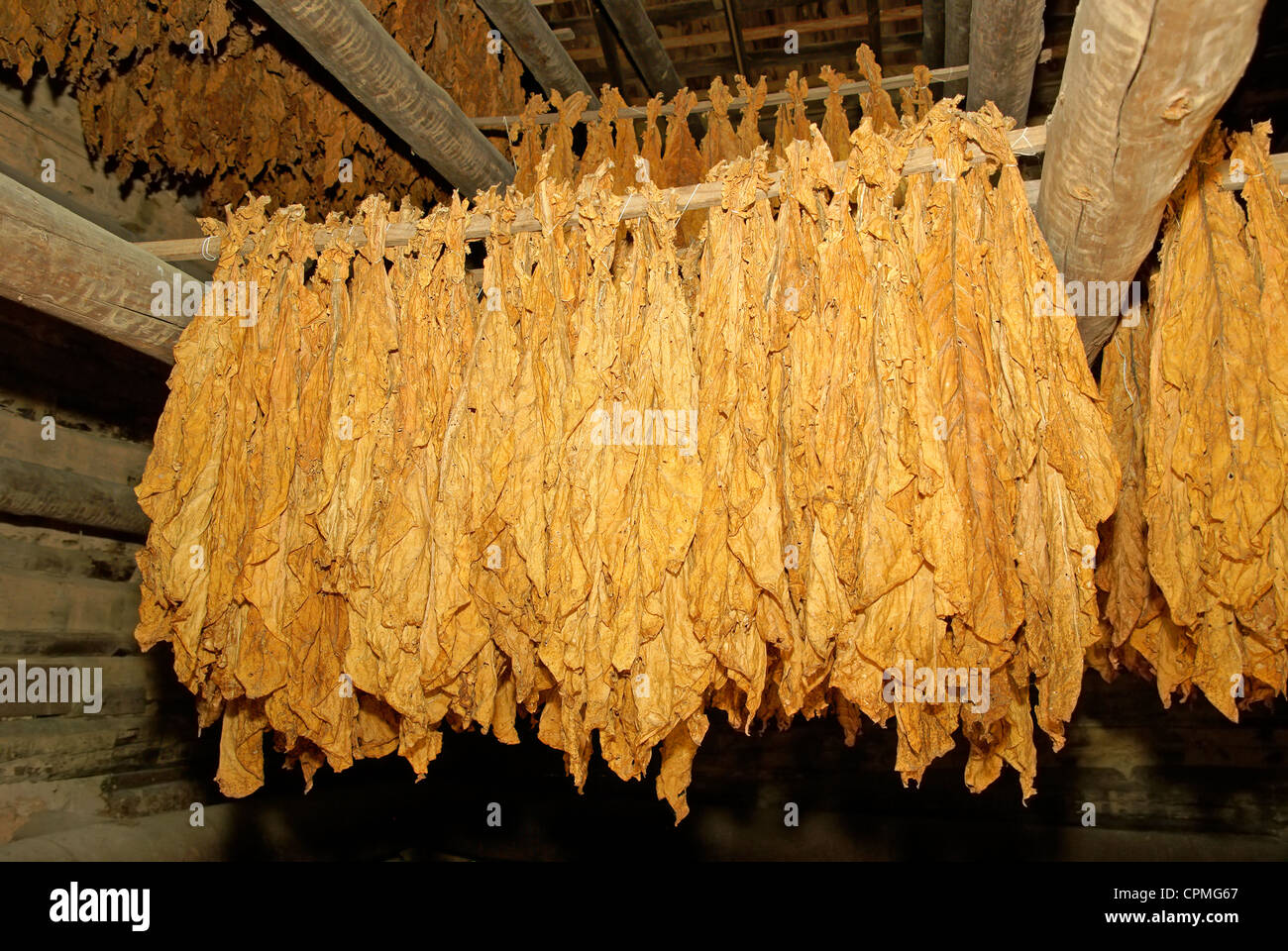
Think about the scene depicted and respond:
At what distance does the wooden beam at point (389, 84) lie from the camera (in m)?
3.10

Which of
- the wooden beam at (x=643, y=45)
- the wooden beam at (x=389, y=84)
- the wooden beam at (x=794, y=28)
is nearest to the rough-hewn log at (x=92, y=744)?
the wooden beam at (x=389, y=84)

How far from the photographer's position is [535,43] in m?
4.52

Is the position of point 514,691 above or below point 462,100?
below

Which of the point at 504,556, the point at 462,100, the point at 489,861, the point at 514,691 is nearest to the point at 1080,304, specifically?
the point at 504,556

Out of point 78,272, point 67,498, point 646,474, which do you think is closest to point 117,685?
point 67,498

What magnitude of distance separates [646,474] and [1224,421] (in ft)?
5.84

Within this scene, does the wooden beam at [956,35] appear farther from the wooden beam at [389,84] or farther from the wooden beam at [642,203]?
Result: the wooden beam at [389,84]

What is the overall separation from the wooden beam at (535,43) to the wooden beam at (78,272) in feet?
7.83

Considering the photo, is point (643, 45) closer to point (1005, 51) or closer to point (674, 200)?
point (1005, 51)

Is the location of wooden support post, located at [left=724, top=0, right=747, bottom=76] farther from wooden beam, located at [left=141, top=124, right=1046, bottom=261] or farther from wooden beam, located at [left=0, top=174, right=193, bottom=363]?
wooden beam, located at [left=0, top=174, right=193, bottom=363]

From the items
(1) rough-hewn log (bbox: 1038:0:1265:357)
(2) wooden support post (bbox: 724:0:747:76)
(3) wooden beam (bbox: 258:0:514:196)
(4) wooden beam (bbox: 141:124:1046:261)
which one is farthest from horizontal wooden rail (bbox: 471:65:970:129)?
(1) rough-hewn log (bbox: 1038:0:1265:357)
